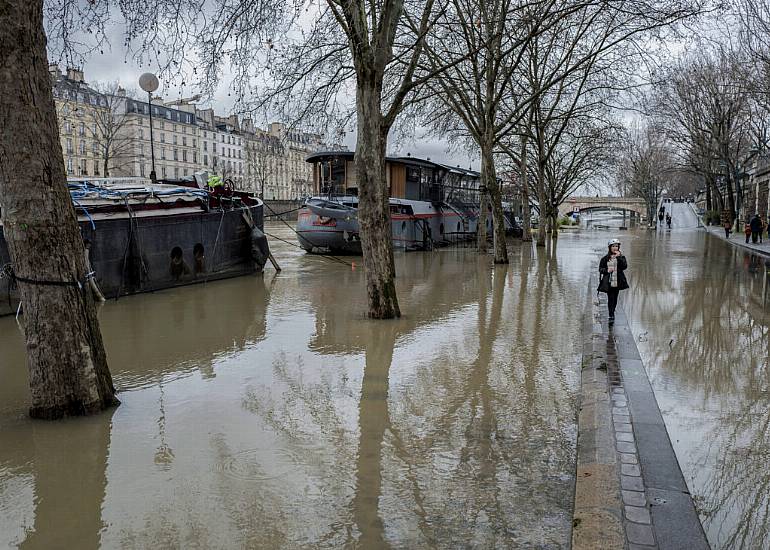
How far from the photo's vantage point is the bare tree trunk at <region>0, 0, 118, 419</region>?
207 inches

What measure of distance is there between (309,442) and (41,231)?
278 centimetres

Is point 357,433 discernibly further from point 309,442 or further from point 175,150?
point 175,150

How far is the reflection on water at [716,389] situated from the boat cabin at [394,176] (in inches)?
608

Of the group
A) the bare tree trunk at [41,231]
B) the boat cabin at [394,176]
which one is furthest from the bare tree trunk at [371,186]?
the boat cabin at [394,176]

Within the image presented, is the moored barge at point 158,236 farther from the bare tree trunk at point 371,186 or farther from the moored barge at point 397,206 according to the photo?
the moored barge at point 397,206

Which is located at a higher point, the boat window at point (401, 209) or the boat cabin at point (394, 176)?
the boat cabin at point (394, 176)

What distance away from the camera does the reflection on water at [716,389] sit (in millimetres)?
4242

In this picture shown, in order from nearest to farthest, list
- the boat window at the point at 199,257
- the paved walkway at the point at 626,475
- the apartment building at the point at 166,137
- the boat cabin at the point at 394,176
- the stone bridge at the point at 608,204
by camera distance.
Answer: the paved walkway at the point at 626,475
the boat window at the point at 199,257
the boat cabin at the point at 394,176
the apartment building at the point at 166,137
the stone bridge at the point at 608,204

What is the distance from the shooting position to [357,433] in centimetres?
550

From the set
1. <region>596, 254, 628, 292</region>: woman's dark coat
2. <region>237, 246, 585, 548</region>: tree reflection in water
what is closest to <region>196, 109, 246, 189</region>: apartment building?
<region>596, 254, 628, 292</region>: woman's dark coat

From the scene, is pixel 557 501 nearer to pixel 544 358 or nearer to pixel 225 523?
pixel 225 523

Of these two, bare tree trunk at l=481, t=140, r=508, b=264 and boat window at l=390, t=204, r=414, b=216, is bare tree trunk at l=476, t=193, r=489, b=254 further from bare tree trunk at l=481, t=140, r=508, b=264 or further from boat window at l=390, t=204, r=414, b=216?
boat window at l=390, t=204, r=414, b=216

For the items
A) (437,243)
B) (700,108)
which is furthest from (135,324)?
(700,108)

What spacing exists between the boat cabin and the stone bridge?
6748cm
